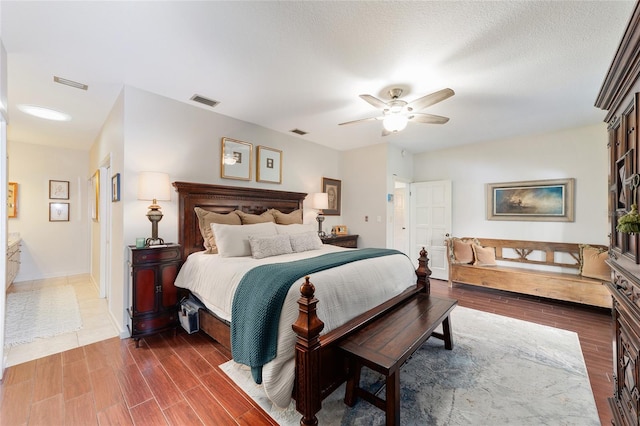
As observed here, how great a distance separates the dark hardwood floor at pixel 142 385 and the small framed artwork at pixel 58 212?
4.02 m

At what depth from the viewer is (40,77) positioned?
8.66 ft

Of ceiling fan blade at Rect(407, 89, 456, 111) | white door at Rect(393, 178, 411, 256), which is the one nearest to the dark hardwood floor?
ceiling fan blade at Rect(407, 89, 456, 111)

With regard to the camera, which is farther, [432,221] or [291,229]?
[432,221]

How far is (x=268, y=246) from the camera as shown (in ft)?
9.43

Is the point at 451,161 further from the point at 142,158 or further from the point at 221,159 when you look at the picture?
the point at 142,158

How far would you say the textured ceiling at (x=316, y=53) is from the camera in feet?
5.91

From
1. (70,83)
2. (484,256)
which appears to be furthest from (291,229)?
(484,256)

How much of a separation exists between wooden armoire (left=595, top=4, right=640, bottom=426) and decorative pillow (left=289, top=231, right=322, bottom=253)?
→ 258cm

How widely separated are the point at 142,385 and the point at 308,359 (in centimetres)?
148

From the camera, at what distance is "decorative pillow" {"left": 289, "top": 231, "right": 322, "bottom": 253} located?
3.24m

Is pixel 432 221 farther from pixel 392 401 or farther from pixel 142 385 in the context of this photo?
pixel 142 385

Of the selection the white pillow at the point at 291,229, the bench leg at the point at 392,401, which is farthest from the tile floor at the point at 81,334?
the bench leg at the point at 392,401

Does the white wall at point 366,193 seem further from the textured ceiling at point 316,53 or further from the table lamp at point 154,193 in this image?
the table lamp at point 154,193

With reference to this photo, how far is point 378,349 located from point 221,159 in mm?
3043
